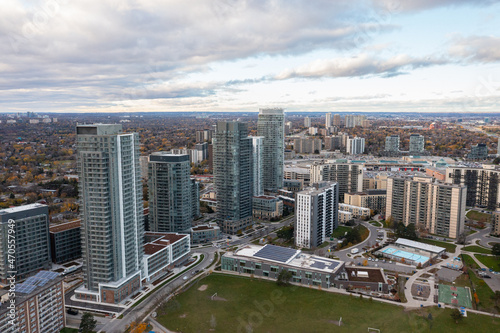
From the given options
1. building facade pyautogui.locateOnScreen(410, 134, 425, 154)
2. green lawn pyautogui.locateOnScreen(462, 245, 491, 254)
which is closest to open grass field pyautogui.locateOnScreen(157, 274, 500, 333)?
green lawn pyautogui.locateOnScreen(462, 245, 491, 254)

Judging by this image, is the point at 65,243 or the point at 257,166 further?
the point at 257,166

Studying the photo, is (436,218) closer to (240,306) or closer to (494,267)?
(494,267)

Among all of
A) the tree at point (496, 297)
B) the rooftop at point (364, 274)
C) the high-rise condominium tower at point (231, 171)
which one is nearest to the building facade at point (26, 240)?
the high-rise condominium tower at point (231, 171)

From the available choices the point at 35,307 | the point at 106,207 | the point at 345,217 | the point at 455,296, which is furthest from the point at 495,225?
the point at 35,307

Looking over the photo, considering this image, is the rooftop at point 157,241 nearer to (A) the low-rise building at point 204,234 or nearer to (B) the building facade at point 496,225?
(A) the low-rise building at point 204,234

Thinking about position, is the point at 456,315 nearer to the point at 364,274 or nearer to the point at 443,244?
the point at 364,274

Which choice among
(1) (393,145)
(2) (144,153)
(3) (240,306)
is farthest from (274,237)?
(1) (393,145)
